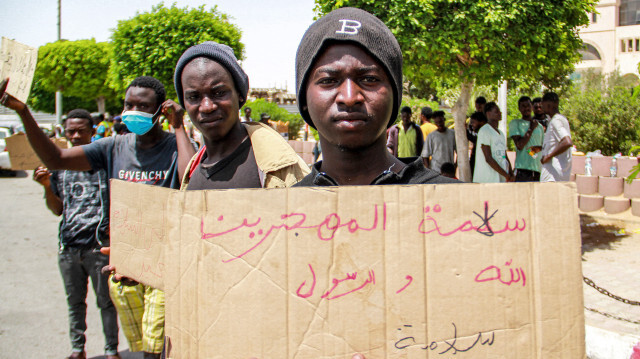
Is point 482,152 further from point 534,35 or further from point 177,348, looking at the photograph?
point 177,348

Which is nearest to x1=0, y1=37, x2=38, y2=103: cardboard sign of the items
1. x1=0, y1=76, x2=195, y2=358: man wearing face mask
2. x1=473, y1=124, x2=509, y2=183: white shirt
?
x1=0, y1=76, x2=195, y2=358: man wearing face mask

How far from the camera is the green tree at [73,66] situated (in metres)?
28.2

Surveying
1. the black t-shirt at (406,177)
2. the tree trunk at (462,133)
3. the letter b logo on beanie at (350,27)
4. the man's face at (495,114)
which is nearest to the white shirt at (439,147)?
the tree trunk at (462,133)

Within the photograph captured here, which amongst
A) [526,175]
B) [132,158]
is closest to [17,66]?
[132,158]

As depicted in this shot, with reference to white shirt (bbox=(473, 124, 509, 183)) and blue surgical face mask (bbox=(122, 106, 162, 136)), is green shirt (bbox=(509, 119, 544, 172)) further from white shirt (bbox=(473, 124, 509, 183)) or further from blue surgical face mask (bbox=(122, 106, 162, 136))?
blue surgical face mask (bbox=(122, 106, 162, 136))

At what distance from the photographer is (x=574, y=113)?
1258 centimetres

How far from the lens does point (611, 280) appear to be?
5.46 m

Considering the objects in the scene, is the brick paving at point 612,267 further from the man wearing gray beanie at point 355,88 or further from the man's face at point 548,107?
the man wearing gray beanie at point 355,88

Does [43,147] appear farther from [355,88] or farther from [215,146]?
[355,88]

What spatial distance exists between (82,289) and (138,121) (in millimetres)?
1589

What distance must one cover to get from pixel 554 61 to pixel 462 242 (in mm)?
6290

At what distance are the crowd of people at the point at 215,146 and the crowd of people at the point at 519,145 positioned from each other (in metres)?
3.76

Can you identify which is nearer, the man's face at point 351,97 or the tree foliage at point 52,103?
the man's face at point 351,97

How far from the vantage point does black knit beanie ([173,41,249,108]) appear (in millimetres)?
2027
